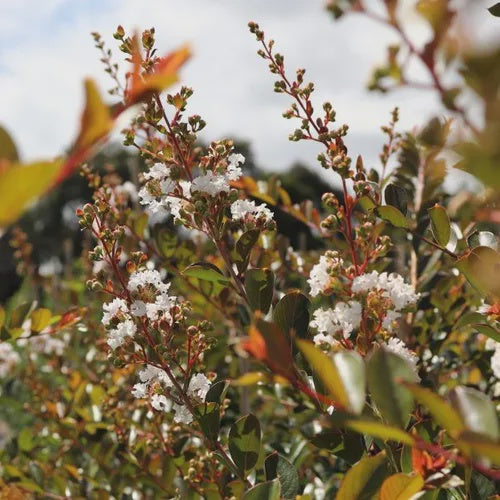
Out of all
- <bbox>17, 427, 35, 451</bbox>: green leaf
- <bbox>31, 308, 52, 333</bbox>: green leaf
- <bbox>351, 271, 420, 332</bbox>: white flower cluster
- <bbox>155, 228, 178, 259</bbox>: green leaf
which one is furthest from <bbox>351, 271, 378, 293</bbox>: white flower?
<bbox>17, 427, 35, 451</bbox>: green leaf

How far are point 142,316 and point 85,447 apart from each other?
0.75m

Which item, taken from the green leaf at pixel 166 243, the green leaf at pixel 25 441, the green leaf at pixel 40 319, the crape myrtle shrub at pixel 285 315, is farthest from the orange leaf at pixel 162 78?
the green leaf at pixel 25 441

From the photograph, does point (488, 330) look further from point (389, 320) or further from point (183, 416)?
point (183, 416)

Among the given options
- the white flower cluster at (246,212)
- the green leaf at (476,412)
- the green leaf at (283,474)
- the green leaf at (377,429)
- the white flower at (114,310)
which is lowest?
the green leaf at (283,474)

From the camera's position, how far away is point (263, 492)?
564mm

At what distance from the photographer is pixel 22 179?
0.28 meters

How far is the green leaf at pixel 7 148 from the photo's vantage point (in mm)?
300

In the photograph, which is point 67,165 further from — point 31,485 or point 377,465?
point 31,485

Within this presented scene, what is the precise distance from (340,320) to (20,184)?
1.31 ft

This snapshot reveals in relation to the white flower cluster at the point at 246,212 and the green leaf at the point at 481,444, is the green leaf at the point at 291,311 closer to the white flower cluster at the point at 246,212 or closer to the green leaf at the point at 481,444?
the white flower cluster at the point at 246,212

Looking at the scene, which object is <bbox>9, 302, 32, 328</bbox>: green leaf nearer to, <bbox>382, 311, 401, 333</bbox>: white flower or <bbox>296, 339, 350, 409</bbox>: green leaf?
<bbox>382, 311, 401, 333</bbox>: white flower

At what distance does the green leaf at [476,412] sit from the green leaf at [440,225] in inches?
14.4

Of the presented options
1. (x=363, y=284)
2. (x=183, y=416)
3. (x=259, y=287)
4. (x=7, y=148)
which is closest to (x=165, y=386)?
(x=183, y=416)

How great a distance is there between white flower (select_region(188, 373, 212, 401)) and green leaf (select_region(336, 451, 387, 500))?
244 mm
